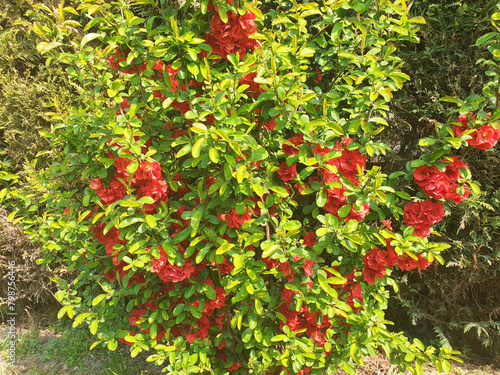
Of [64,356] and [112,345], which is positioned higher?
[112,345]

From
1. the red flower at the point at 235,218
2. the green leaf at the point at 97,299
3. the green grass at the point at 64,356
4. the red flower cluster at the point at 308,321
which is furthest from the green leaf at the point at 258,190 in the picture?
the green grass at the point at 64,356

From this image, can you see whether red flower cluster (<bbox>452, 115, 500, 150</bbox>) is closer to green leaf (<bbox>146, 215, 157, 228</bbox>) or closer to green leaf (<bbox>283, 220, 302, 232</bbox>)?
green leaf (<bbox>283, 220, 302, 232</bbox>)

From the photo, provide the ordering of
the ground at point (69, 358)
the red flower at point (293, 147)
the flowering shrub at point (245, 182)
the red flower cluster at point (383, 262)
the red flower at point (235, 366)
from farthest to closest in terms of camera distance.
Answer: the ground at point (69, 358) → the red flower at point (235, 366) → the red flower at point (293, 147) → the red flower cluster at point (383, 262) → the flowering shrub at point (245, 182)

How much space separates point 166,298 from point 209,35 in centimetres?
147

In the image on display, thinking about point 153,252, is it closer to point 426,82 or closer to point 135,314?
point 135,314

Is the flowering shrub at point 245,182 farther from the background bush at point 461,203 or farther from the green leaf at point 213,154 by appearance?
the background bush at point 461,203

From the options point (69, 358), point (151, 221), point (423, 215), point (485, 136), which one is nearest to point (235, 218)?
point (151, 221)

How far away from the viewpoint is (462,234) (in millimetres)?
2609

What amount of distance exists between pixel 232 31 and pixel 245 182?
0.69 metres

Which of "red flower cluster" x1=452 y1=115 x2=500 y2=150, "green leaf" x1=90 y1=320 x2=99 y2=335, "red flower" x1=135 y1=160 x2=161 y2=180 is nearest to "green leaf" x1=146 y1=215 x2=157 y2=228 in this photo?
"red flower" x1=135 y1=160 x2=161 y2=180

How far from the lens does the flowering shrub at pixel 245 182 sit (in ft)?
4.93

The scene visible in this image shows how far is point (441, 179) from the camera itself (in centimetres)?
148

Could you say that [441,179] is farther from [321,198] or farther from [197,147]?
[197,147]

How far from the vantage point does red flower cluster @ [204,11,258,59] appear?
1.54m
